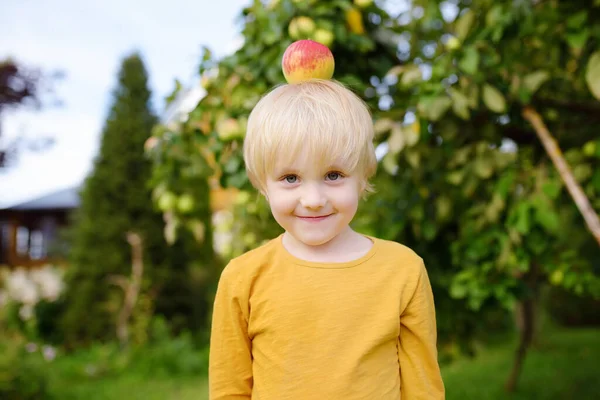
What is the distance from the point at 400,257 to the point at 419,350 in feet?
0.59

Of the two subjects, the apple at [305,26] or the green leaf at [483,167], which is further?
the green leaf at [483,167]

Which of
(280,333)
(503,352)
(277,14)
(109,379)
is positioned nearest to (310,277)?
(280,333)

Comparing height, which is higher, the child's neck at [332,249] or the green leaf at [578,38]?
the green leaf at [578,38]

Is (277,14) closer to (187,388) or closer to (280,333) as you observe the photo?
(280,333)

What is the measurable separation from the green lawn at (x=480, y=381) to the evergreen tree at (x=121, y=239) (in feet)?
1.69

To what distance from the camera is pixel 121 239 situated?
5.63 meters

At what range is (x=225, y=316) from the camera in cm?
113

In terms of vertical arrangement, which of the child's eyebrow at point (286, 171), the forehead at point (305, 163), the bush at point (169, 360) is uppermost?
the forehead at point (305, 163)

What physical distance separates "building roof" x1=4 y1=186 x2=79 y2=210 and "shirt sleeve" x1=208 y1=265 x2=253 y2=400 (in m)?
9.82

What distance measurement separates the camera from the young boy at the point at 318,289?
1.04m

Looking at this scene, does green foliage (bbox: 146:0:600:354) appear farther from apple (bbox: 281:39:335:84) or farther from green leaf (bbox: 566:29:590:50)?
apple (bbox: 281:39:335:84)

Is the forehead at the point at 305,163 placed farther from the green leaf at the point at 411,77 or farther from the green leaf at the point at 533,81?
the green leaf at the point at 533,81

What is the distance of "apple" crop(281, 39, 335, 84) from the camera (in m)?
1.12

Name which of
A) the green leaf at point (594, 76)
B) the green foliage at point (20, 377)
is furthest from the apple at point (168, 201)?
the green foliage at point (20, 377)
